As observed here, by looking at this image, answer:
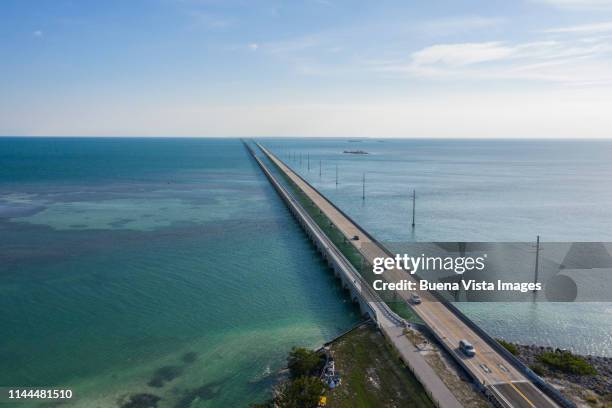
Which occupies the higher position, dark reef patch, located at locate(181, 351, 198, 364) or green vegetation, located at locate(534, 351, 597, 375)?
green vegetation, located at locate(534, 351, 597, 375)

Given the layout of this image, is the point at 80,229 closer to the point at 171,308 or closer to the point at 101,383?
the point at 171,308

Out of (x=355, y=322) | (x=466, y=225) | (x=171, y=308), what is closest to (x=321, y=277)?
(x=355, y=322)

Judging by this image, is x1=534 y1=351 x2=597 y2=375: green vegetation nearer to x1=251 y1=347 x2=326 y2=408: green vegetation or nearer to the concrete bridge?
the concrete bridge

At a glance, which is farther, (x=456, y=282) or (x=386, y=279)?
(x=456, y=282)

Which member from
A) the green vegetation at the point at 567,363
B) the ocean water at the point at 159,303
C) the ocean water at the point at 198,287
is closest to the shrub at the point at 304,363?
the ocean water at the point at 159,303

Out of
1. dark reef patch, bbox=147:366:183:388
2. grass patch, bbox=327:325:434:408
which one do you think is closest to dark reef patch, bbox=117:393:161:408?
dark reef patch, bbox=147:366:183:388

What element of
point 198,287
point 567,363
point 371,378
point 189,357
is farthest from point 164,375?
point 567,363
